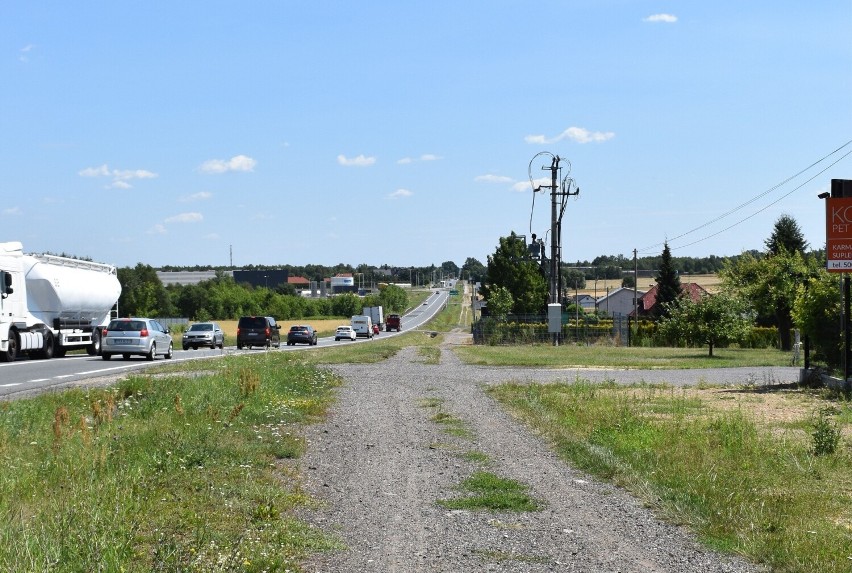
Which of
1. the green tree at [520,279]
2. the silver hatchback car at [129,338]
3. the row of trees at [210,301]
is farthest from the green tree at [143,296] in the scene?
the silver hatchback car at [129,338]

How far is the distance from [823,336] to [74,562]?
21162 mm

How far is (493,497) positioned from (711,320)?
4409 cm

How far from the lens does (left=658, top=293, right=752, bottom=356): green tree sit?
167 ft

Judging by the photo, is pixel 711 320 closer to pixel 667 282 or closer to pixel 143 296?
pixel 667 282

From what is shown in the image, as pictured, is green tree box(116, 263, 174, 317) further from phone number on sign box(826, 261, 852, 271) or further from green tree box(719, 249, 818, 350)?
phone number on sign box(826, 261, 852, 271)

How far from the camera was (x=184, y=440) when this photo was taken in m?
11.7

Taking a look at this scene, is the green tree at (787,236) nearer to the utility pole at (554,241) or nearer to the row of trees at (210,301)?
the utility pole at (554,241)

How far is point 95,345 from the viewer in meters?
43.3

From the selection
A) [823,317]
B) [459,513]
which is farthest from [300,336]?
[459,513]

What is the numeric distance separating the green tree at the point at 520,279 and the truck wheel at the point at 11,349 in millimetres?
54507

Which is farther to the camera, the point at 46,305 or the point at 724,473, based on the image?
the point at 46,305

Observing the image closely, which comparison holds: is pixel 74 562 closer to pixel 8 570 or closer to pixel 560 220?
pixel 8 570

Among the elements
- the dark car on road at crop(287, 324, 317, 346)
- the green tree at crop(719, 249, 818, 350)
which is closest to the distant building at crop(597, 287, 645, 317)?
the green tree at crop(719, 249, 818, 350)

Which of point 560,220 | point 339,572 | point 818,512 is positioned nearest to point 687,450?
point 818,512
